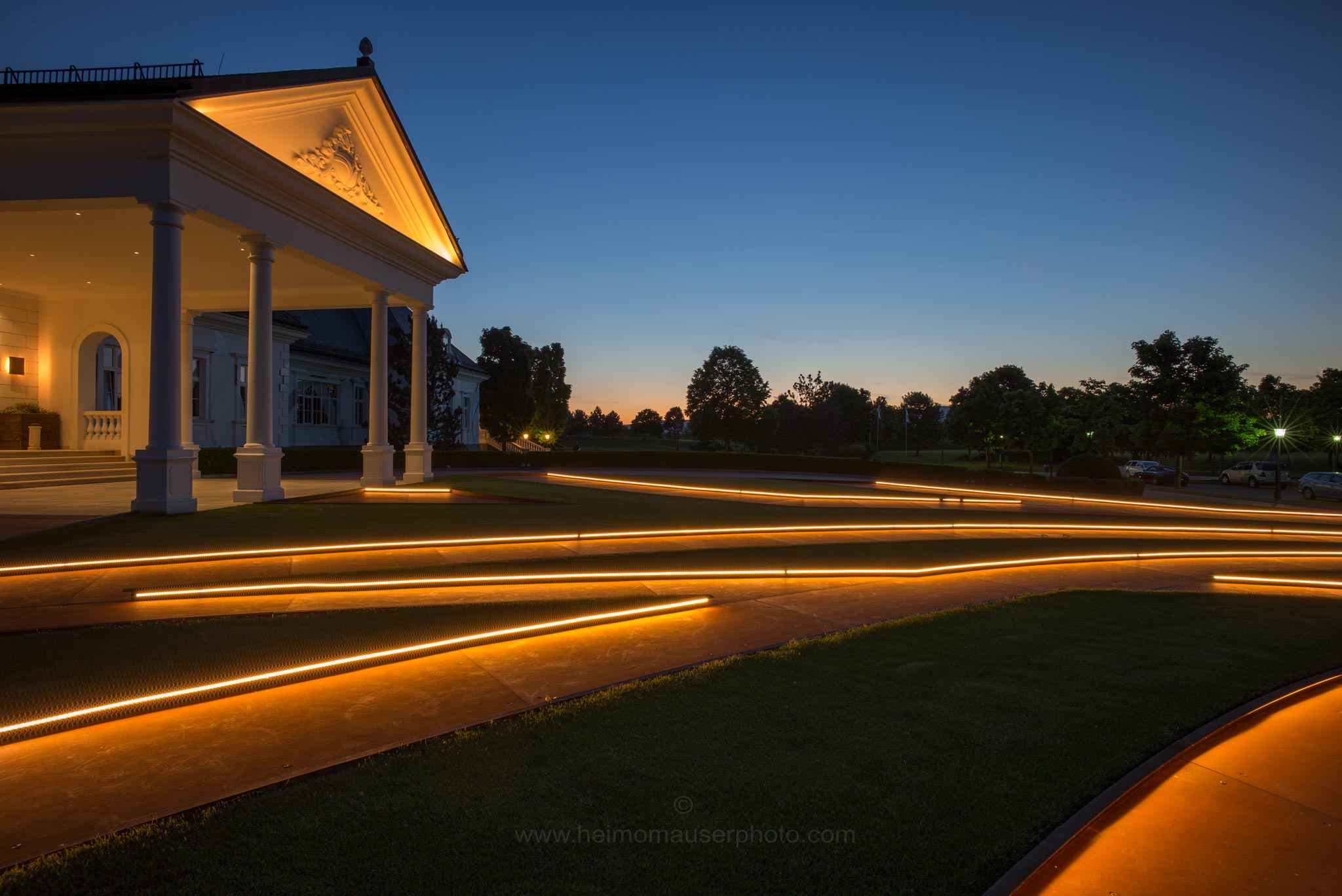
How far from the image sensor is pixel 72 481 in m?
16.9

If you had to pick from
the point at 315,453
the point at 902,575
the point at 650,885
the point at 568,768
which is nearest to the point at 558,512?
the point at 902,575

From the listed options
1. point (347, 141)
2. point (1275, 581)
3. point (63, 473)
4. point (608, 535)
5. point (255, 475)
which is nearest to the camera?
point (1275, 581)

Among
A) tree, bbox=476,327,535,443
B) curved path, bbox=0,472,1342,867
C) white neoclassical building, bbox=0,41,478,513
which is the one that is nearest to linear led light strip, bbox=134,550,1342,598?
curved path, bbox=0,472,1342,867

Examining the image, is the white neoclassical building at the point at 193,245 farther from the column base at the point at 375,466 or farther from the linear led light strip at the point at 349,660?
the linear led light strip at the point at 349,660

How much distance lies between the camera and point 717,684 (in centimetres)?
510

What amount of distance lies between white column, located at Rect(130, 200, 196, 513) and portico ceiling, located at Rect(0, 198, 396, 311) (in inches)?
38.9

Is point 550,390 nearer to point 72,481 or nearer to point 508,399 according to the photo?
point 508,399

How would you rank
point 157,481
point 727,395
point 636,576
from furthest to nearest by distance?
point 727,395 → point 157,481 → point 636,576

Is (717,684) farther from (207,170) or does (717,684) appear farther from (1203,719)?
(207,170)

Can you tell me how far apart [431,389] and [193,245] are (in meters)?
19.4

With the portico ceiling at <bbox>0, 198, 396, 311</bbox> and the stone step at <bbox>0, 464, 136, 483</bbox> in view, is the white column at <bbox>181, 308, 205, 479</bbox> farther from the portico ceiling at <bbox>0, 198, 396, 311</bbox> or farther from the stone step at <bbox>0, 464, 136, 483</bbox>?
the stone step at <bbox>0, 464, 136, 483</bbox>

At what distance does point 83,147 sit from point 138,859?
12.8 meters

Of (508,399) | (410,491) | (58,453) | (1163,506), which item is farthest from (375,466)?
(508,399)

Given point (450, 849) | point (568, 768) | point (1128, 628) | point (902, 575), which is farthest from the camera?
point (902, 575)
